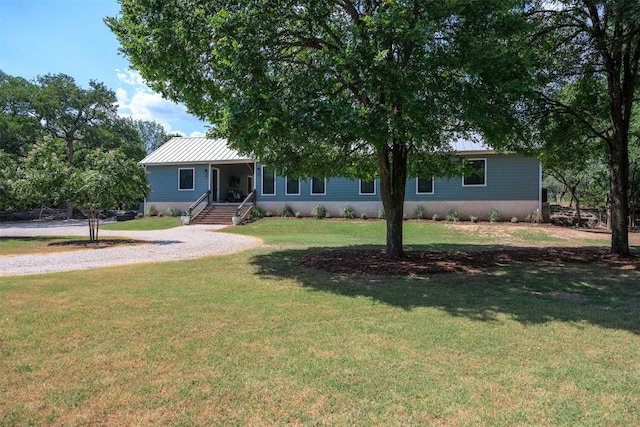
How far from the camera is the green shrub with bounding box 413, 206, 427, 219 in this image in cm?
2170

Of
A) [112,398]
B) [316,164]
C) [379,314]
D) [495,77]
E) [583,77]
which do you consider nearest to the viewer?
[112,398]

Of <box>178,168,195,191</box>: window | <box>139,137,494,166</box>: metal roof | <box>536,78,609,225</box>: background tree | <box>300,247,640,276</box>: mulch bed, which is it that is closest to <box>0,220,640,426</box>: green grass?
<box>300,247,640,276</box>: mulch bed

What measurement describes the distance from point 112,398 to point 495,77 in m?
7.20

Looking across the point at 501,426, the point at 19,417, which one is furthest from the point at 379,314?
the point at 19,417

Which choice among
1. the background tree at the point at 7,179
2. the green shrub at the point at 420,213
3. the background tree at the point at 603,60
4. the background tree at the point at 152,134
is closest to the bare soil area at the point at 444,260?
the background tree at the point at 603,60

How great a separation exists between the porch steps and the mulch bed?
12534 mm

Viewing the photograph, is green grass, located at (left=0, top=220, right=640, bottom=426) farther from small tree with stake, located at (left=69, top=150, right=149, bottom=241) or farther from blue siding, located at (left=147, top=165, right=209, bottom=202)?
blue siding, located at (left=147, top=165, right=209, bottom=202)

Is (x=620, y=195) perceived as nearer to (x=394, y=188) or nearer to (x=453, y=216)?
(x=394, y=188)

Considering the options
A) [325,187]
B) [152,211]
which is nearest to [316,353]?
[325,187]

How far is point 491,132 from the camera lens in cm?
769

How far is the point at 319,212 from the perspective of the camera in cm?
2270

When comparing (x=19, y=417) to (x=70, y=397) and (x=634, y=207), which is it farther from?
(x=634, y=207)

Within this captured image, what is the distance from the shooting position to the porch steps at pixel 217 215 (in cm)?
2278

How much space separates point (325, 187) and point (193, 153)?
31.5 feet
